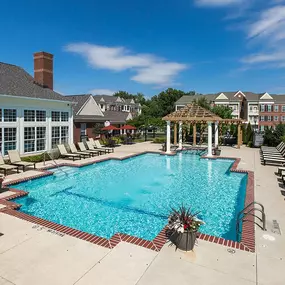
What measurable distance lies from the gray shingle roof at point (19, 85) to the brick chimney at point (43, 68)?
2.20ft

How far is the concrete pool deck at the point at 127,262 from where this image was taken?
4.39 metres

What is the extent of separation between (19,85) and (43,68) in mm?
3827

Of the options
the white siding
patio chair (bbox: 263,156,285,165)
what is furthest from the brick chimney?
patio chair (bbox: 263,156,285,165)

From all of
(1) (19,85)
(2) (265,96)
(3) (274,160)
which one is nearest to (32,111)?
(1) (19,85)

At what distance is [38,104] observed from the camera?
18.3 m

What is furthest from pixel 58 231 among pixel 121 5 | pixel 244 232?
pixel 121 5

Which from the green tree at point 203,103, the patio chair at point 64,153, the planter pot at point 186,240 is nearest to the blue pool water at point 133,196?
the planter pot at point 186,240

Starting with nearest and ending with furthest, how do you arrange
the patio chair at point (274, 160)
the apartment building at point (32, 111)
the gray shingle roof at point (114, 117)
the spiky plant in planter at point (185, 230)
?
the spiky plant in planter at point (185, 230) → the patio chair at point (274, 160) → the apartment building at point (32, 111) → the gray shingle roof at point (114, 117)

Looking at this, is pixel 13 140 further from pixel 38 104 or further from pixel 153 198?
pixel 153 198

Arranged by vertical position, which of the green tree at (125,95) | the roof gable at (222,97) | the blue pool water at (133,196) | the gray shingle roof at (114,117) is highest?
the green tree at (125,95)

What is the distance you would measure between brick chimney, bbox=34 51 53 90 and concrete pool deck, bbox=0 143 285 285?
58.2 ft

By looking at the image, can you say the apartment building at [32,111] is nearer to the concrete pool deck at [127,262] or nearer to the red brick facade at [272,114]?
the concrete pool deck at [127,262]

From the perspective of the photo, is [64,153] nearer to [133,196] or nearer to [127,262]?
[133,196]

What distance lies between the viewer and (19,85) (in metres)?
18.0
